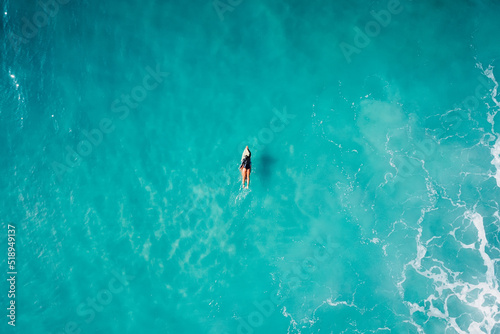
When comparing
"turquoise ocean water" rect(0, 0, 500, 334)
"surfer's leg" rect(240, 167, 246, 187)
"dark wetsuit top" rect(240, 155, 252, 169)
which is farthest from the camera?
"surfer's leg" rect(240, 167, 246, 187)

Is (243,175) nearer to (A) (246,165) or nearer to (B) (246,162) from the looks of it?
(A) (246,165)

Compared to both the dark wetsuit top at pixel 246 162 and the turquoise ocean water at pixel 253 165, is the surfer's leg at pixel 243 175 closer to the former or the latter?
the dark wetsuit top at pixel 246 162

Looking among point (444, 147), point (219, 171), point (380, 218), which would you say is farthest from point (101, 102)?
point (444, 147)


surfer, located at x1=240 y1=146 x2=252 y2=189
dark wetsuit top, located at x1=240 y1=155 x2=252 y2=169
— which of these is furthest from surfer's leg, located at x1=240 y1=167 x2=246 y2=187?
dark wetsuit top, located at x1=240 y1=155 x2=252 y2=169

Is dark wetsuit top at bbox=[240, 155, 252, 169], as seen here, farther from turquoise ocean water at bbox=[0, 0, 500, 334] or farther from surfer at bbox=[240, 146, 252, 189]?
turquoise ocean water at bbox=[0, 0, 500, 334]

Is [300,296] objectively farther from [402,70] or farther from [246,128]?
[402,70]

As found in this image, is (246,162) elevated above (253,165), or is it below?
above

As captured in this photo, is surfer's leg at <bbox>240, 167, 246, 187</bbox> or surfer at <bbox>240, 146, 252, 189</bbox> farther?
surfer's leg at <bbox>240, 167, 246, 187</bbox>

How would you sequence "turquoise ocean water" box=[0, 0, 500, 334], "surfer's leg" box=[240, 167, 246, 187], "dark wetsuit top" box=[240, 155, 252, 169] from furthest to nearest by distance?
"surfer's leg" box=[240, 167, 246, 187]
"dark wetsuit top" box=[240, 155, 252, 169]
"turquoise ocean water" box=[0, 0, 500, 334]

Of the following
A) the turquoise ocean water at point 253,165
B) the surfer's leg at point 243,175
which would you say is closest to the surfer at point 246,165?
the surfer's leg at point 243,175

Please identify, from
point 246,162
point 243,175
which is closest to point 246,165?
point 246,162
